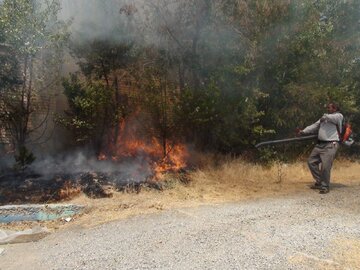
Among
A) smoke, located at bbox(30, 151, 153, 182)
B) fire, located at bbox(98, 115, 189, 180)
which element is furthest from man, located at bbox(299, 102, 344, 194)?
smoke, located at bbox(30, 151, 153, 182)

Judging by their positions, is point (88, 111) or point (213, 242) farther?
point (88, 111)

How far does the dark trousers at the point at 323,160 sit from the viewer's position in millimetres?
8016

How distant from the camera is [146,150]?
10109 mm

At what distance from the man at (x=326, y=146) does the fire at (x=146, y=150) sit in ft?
Answer: 9.94

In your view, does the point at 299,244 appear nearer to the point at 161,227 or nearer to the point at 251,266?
the point at 251,266

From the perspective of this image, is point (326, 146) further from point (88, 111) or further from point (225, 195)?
point (88, 111)

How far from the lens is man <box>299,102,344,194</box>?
8.04 m

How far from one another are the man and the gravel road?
42.1 inches

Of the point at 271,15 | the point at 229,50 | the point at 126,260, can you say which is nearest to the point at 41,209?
the point at 126,260

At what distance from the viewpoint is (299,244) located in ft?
16.8

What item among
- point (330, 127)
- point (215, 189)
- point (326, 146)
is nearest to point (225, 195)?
point (215, 189)

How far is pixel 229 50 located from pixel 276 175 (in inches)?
130

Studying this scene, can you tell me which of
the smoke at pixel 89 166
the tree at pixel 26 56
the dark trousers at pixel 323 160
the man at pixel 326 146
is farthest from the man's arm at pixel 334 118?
the tree at pixel 26 56

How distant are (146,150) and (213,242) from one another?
5.07 m
